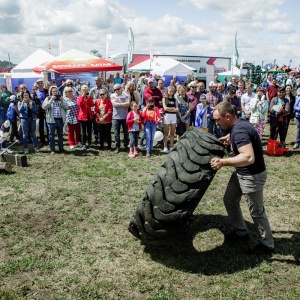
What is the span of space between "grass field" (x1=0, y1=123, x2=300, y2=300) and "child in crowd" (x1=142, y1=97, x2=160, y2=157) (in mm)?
2043

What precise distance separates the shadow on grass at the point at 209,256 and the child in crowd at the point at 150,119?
4259 mm

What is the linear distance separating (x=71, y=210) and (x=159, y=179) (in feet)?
7.19

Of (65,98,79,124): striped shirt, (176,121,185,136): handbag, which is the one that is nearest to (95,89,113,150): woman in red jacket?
(65,98,79,124): striped shirt

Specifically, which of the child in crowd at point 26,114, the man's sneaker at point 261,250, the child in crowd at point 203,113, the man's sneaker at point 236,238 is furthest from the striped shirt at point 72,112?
the man's sneaker at point 261,250

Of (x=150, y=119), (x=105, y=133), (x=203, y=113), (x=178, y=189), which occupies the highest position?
(x=203, y=113)

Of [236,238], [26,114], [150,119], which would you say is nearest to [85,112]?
[26,114]

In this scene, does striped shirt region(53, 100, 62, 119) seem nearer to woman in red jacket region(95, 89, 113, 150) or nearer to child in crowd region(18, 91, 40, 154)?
child in crowd region(18, 91, 40, 154)

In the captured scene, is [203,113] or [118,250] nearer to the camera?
[118,250]

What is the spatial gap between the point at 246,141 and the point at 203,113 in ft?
18.3

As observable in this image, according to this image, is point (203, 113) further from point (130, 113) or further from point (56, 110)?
point (56, 110)

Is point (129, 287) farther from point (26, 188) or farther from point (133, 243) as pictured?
point (26, 188)

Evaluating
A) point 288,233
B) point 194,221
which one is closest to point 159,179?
point 194,221

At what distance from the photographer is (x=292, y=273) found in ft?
12.0

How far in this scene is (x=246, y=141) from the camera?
3.63 meters
